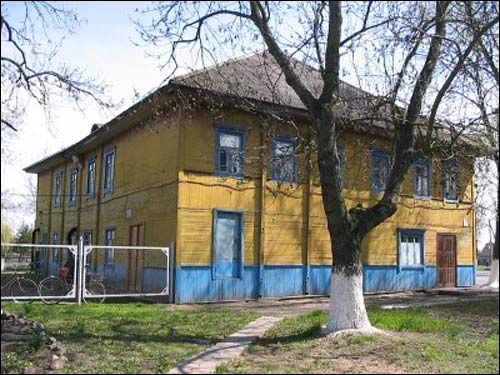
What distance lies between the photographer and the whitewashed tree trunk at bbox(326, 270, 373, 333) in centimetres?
1055

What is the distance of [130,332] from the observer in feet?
36.8

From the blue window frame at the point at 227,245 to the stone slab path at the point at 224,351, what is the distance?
564cm

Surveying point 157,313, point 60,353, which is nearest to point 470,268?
point 157,313

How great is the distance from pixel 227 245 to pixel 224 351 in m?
9.21

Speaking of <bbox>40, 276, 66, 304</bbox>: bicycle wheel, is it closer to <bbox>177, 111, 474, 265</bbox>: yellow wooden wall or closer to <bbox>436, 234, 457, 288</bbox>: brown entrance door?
<bbox>177, 111, 474, 265</bbox>: yellow wooden wall

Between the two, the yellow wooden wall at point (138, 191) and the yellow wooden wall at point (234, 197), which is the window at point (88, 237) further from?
the yellow wooden wall at point (234, 197)

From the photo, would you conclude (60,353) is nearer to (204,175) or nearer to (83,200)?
(204,175)

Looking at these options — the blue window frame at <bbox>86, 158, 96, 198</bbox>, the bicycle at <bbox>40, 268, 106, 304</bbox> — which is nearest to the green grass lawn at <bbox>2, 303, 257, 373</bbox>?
the bicycle at <bbox>40, 268, 106, 304</bbox>

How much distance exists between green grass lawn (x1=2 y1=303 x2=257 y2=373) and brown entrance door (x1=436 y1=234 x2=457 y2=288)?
12.5m

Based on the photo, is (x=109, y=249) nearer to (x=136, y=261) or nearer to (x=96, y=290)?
(x=136, y=261)

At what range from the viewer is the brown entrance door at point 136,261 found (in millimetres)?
19672

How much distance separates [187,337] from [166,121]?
9.12 meters

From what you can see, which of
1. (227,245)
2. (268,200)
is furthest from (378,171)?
(227,245)

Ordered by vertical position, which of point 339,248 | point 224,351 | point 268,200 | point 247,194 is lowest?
point 224,351
